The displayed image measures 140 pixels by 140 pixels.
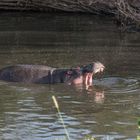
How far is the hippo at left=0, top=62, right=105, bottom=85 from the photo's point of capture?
465 inches

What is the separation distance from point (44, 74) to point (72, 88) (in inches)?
29.1

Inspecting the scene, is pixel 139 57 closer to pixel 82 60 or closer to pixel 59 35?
pixel 82 60

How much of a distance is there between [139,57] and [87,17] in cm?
727

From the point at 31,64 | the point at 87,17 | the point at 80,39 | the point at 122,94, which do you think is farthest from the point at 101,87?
the point at 87,17

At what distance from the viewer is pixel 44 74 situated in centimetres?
1196

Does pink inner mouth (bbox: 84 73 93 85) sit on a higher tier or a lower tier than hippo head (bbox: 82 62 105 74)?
lower

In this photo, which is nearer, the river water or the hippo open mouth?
the river water

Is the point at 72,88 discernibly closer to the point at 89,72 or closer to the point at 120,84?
the point at 89,72

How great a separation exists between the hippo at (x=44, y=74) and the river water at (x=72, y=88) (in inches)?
8.5

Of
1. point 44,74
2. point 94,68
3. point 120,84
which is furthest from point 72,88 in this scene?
point 120,84

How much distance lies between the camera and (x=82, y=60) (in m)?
13.8

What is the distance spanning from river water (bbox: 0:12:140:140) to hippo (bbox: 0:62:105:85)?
22 cm

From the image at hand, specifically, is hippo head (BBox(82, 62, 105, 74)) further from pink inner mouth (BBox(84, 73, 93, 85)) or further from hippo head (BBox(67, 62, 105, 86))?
pink inner mouth (BBox(84, 73, 93, 85))

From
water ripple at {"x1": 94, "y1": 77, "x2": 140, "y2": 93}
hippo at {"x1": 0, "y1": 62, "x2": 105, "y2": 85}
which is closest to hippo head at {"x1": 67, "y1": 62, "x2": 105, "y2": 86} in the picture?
hippo at {"x1": 0, "y1": 62, "x2": 105, "y2": 85}
